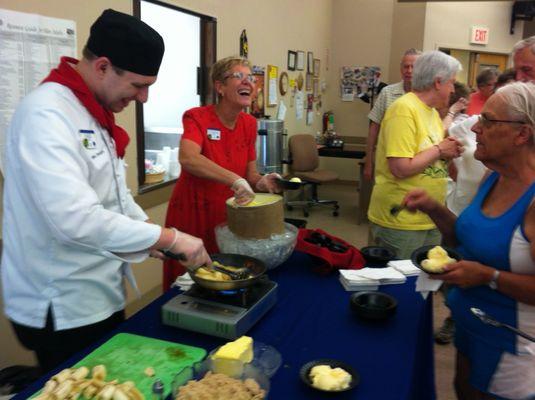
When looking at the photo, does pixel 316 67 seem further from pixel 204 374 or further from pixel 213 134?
pixel 204 374

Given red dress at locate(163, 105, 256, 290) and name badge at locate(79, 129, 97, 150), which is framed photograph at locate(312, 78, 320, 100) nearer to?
red dress at locate(163, 105, 256, 290)

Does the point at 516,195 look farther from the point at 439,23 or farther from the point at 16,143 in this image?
the point at 439,23

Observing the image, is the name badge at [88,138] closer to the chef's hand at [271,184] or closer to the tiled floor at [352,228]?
the chef's hand at [271,184]

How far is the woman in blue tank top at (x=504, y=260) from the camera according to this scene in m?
1.36

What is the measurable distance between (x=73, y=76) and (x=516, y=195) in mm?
1339

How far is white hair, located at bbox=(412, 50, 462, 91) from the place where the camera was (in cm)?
214

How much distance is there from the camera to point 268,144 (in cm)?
484

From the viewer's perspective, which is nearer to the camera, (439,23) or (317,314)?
(317,314)

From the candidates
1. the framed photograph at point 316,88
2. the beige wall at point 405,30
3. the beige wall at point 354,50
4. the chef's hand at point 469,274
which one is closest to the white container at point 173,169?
the chef's hand at point 469,274

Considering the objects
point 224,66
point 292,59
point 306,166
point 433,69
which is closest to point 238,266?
point 224,66

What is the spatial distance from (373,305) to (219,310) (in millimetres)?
520

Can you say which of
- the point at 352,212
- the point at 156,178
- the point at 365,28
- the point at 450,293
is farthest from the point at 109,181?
the point at 365,28

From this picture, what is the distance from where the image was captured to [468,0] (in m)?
6.62

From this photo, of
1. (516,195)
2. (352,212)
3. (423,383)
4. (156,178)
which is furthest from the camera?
(352,212)
